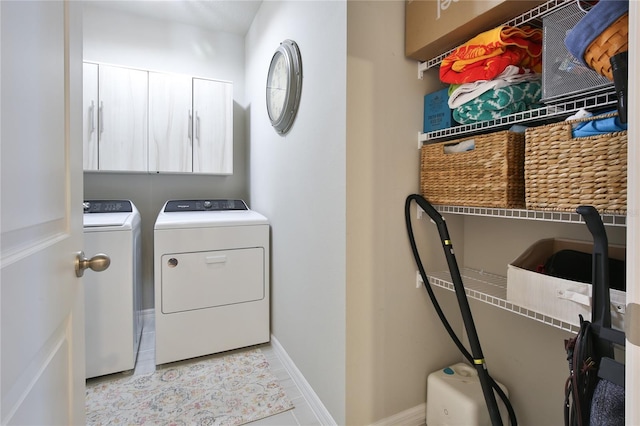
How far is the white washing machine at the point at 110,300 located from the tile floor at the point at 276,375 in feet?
0.49

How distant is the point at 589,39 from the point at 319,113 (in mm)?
1016

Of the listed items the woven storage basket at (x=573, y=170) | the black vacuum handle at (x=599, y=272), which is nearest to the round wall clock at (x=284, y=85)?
the woven storage basket at (x=573, y=170)

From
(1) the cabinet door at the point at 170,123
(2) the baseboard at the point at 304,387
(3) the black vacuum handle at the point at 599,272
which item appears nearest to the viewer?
(3) the black vacuum handle at the point at 599,272

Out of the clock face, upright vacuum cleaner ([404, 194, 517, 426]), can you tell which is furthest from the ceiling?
upright vacuum cleaner ([404, 194, 517, 426])

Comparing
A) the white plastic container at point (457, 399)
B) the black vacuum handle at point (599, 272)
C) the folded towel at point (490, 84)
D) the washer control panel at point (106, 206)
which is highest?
the folded towel at point (490, 84)

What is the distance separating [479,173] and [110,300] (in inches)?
80.7

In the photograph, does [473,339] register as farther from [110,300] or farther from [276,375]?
[110,300]

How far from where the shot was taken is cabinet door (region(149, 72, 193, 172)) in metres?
2.49

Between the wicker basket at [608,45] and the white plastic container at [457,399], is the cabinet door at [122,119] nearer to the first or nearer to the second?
the white plastic container at [457,399]

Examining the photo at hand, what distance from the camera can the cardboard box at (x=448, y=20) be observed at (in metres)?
1.05

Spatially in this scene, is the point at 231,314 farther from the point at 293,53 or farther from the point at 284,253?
the point at 293,53

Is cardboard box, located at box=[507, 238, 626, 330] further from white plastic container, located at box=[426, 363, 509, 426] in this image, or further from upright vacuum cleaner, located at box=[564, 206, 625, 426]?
white plastic container, located at box=[426, 363, 509, 426]

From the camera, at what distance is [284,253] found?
203 cm

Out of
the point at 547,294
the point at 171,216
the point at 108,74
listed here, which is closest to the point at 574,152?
the point at 547,294
